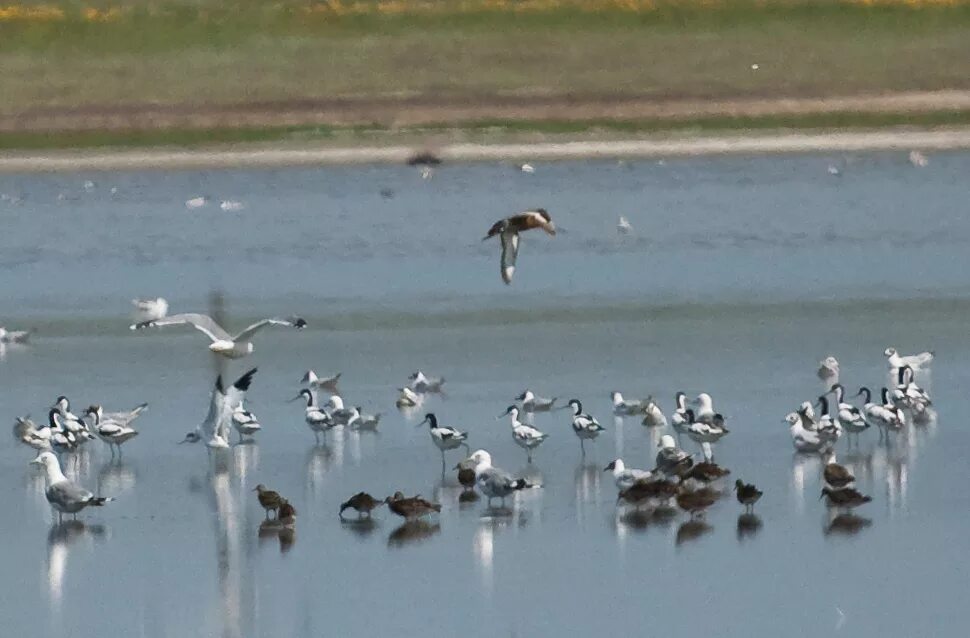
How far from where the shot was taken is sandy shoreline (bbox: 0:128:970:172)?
34906mm

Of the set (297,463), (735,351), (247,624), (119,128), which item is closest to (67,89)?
(119,128)

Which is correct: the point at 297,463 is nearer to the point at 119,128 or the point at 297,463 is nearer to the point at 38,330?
the point at 38,330

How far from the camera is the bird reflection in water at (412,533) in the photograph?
12219mm

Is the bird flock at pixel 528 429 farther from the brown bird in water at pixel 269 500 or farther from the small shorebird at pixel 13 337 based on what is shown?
the small shorebird at pixel 13 337

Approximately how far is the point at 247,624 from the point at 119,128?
27485 millimetres

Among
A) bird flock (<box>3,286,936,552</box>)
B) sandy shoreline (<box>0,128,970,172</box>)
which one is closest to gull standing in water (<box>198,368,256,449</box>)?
bird flock (<box>3,286,936,552</box>)

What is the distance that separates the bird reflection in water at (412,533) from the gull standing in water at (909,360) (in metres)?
5.33

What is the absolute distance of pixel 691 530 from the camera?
1227 cm

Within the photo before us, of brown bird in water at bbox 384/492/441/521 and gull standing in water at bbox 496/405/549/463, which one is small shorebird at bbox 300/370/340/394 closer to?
gull standing in water at bbox 496/405/549/463

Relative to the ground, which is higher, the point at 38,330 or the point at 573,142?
the point at 573,142

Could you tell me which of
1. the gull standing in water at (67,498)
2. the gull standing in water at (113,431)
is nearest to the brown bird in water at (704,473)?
the gull standing in water at (67,498)

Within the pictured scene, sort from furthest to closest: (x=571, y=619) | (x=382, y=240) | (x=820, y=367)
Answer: (x=382, y=240)
(x=820, y=367)
(x=571, y=619)

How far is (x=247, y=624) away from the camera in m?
10.8

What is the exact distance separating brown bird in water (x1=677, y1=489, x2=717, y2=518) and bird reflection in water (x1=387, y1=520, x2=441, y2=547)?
51.1 inches
